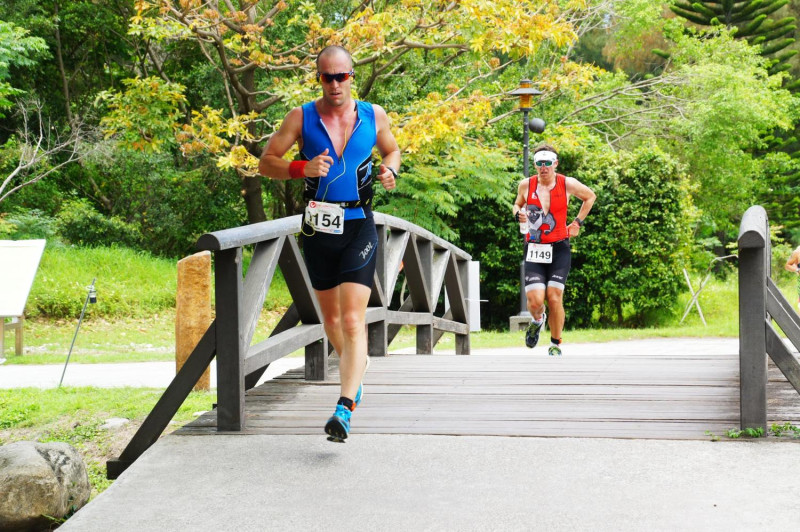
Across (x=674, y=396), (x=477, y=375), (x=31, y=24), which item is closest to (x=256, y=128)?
(x=31, y=24)

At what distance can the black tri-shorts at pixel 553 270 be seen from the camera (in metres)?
8.59

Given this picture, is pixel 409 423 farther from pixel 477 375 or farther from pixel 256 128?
pixel 256 128

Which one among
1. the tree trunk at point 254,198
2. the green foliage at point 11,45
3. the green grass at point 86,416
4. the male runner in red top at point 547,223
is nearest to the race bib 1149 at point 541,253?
the male runner in red top at point 547,223

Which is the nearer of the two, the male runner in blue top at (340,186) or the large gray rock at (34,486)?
the male runner in blue top at (340,186)

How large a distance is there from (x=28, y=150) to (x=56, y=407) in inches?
560

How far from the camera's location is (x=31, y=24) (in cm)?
2153

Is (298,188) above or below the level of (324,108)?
above

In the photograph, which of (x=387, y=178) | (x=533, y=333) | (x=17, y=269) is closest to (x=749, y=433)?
(x=387, y=178)

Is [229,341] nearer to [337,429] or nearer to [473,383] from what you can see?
[337,429]

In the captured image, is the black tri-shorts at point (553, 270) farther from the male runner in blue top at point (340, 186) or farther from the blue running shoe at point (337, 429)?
the blue running shoe at point (337, 429)

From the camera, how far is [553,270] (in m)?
8.64

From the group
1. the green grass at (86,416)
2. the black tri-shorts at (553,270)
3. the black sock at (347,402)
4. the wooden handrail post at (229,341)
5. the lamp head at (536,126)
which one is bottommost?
the green grass at (86,416)

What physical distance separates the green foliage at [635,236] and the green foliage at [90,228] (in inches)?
415

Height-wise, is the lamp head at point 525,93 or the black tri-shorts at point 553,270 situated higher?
the lamp head at point 525,93
